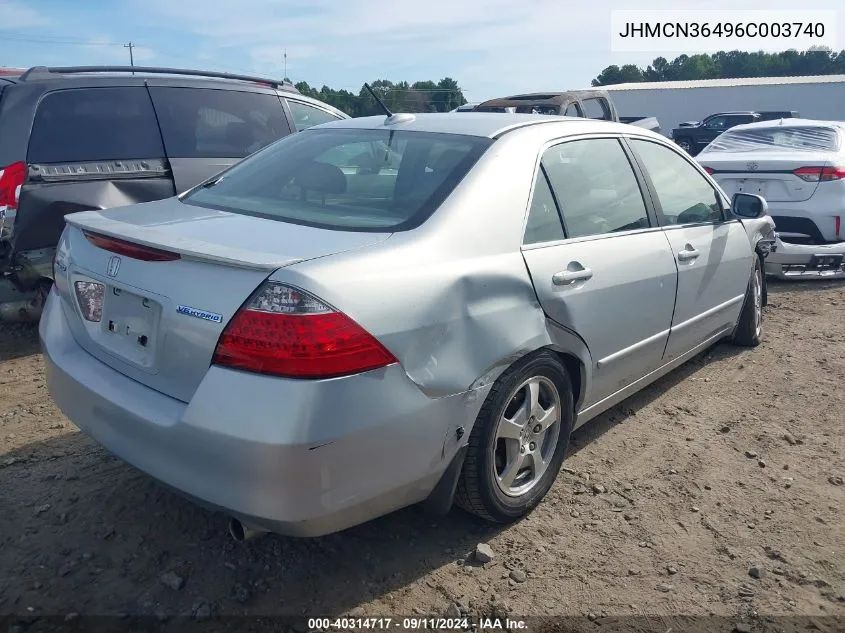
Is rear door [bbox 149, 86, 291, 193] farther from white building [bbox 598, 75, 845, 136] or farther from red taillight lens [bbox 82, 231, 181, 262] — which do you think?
white building [bbox 598, 75, 845, 136]

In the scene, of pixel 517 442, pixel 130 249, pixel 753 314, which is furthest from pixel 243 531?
pixel 753 314

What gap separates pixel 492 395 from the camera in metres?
2.64

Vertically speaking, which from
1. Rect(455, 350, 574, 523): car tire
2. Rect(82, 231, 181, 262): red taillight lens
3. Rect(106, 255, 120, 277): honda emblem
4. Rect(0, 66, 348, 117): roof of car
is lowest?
Rect(455, 350, 574, 523): car tire

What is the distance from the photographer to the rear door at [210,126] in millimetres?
5379

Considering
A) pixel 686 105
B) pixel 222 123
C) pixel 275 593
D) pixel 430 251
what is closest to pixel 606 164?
pixel 430 251

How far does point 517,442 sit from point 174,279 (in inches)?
55.8

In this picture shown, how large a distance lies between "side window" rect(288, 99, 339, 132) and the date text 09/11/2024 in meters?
4.63

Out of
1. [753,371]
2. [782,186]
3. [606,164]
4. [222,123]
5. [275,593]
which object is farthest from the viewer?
[782,186]

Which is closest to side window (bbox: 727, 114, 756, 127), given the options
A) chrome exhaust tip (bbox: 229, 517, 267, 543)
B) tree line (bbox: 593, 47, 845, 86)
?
chrome exhaust tip (bbox: 229, 517, 267, 543)

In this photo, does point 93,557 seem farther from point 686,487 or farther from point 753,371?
point 753,371

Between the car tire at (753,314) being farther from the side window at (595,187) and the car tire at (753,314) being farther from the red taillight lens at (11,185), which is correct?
the red taillight lens at (11,185)

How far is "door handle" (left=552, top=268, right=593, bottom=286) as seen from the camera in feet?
9.54

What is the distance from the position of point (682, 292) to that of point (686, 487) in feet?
3.47

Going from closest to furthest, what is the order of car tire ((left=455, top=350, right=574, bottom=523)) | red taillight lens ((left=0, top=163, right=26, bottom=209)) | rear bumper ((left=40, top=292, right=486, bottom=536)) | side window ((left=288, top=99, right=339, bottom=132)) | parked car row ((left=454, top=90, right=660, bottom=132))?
rear bumper ((left=40, top=292, right=486, bottom=536)) < car tire ((left=455, top=350, right=574, bottom=523)) < red taillight lens ((left=0, top=163, right=26, bottom=209)) < side window ((left=288, top=99, right=339, bottom=132)) < parked car row ((left=454, top=90, right=660, bottom=132))
